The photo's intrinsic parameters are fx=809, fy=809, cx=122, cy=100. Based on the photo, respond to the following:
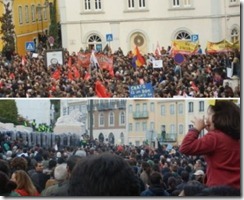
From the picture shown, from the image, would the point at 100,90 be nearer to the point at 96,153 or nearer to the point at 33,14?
the point at 33,14

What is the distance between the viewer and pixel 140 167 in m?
6.26

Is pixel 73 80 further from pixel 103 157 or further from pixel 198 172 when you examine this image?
pixel 103 157

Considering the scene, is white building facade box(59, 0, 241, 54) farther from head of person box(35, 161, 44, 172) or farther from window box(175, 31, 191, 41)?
head of person box(35, 161, 44, 172)

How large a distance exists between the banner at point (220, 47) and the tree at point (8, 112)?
75.9 inches

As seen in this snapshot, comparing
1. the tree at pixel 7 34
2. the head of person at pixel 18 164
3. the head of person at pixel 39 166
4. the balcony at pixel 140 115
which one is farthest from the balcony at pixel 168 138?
the tree at pixel 7 34

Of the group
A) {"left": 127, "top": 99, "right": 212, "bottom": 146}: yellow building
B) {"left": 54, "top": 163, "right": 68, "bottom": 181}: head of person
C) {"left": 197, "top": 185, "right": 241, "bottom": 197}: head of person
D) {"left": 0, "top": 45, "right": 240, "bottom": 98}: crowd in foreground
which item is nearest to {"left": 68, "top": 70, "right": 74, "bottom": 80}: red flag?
{"left": 0, "top": 45, "right": 240, "bottom": 98}: crowd in foreground

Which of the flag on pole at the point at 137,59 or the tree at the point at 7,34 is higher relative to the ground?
the tree at the point at 7,34

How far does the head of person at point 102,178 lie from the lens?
7.05 feet

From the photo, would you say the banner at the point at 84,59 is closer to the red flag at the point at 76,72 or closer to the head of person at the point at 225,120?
the red flag at the point at 76,72

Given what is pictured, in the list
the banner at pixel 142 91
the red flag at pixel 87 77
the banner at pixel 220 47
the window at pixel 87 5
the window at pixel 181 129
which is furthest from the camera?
the red flag at pixel 87 77

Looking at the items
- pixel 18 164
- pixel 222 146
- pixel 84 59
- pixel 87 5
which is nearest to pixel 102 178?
pixel 222 146

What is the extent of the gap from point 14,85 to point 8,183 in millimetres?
4057

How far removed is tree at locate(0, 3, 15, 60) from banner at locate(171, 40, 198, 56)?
5.17 feet

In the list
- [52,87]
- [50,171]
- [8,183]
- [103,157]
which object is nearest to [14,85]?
[52,87]
